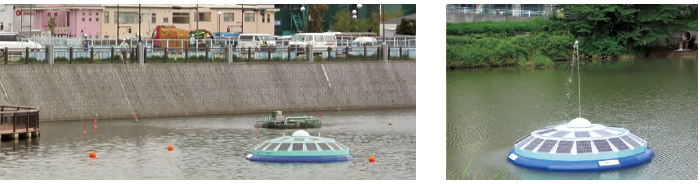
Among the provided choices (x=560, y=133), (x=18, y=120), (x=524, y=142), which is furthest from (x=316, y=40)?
(x=560, y=133)

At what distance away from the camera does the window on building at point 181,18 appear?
42.8m

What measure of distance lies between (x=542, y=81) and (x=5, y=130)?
1349cm

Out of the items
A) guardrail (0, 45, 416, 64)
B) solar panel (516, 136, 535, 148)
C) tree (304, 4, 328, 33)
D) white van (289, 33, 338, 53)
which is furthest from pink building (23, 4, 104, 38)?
solar panel (516, 136, 535, 148)

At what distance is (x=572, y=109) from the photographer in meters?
23.1

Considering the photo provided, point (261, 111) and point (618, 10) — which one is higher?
point (618, 10)

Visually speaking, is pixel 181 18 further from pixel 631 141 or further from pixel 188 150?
pixel 631 141

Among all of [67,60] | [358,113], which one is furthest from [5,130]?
[358,113]

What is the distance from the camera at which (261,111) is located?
86.9 ft

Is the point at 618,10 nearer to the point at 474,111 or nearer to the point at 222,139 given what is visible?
the point at 474,111

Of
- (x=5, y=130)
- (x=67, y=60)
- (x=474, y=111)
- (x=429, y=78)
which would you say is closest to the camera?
(x=429, y=78)

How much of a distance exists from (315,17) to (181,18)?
576 cm

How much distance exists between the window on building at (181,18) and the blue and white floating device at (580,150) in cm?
2930

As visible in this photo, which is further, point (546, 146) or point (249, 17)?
point (249, 17)

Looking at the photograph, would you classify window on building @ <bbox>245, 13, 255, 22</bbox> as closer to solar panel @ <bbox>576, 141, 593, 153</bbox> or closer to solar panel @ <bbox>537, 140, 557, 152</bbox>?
solar panel @ <bbox>537, 140, 557, 152</bbox>
